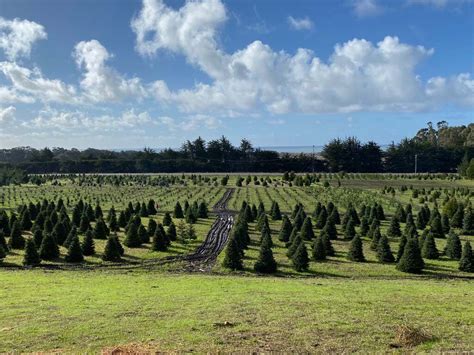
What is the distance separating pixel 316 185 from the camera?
344ft

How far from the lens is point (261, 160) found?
157 meters

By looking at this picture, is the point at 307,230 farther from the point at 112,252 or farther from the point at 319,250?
the point at 112,252

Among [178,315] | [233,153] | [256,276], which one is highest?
[233,153]

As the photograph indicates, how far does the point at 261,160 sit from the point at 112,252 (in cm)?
12195

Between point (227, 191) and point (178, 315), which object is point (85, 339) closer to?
point (178, 315)

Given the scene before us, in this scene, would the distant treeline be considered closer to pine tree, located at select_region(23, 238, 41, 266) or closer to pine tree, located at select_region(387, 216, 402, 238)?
pine tree, located at select_region(387, 216, 402, 238)

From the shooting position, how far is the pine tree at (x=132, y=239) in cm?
4172

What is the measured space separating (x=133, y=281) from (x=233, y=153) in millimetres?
137671

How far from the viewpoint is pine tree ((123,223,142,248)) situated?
41.7m

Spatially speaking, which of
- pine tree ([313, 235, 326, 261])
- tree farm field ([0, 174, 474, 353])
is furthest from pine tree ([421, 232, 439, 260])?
pine tree ([313, 235, 326, 261])

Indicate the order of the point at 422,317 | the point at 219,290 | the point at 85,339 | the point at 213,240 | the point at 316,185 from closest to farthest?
the point at 85,339 → the point at 422,317 → the point at 219,290 → the point at 213,240 → the point at 316,185

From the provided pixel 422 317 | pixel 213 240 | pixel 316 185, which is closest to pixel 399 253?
pixel 213 240

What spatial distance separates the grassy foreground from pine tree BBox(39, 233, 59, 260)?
35.8 feet

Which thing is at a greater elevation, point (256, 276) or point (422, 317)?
point (422, 317)
